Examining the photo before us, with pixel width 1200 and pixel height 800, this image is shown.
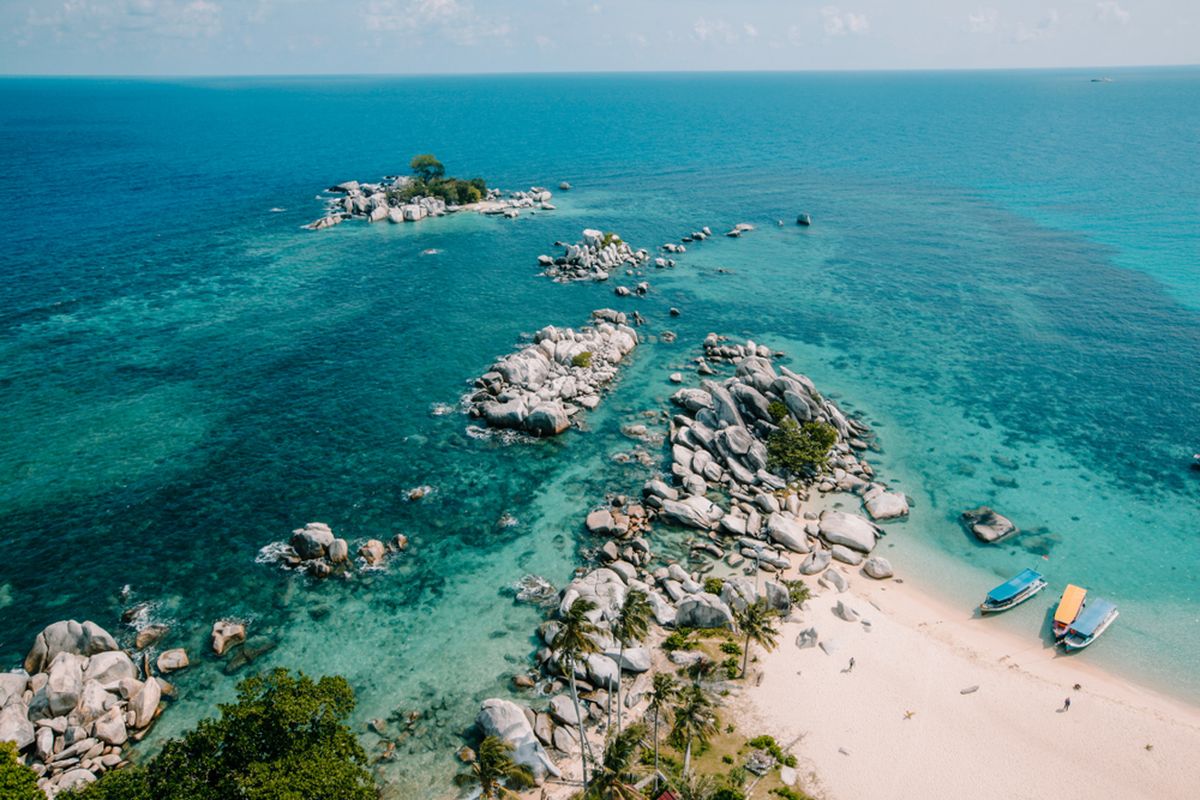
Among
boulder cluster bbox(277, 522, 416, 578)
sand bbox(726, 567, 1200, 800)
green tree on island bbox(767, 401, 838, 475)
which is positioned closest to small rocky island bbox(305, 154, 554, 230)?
green tree on island bbox(767, 401, 838, 475)

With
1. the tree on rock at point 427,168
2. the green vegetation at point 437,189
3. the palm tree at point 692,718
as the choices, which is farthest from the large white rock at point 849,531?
the tree on rock at point 427,168

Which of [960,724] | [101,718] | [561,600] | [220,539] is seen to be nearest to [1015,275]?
[960,724]

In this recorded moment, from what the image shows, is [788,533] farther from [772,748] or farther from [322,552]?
[322,552]

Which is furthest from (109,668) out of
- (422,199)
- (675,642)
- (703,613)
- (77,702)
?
(422,199)

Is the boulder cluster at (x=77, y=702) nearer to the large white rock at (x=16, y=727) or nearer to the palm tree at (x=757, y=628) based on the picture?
the large white rock at (x=16, y=727)

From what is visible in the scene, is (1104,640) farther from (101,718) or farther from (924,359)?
(101,718)

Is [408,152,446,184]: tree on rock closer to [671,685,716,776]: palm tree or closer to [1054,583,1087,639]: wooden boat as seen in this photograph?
[671,685,716,776]: palm tree
